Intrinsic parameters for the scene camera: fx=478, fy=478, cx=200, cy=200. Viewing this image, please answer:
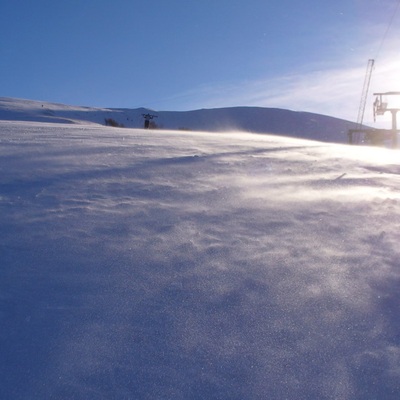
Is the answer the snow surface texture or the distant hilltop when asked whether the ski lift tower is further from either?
the distant hilltop

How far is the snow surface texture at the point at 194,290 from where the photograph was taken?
1.66 m

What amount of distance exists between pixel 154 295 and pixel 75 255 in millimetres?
544

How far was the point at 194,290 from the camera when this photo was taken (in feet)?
7.05

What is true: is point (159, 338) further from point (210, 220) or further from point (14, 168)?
point (14, 168)

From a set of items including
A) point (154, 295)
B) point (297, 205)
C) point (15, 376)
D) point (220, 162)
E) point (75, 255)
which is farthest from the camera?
point (220, 162)

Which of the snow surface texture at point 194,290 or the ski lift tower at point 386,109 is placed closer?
the snow surface texture at point 194,290

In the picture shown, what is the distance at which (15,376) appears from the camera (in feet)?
5.21

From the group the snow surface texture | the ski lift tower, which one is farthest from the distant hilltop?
the snow surface texture

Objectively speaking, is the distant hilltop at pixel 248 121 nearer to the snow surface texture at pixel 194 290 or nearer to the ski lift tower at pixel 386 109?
the ski lift tower at pixel 386 109

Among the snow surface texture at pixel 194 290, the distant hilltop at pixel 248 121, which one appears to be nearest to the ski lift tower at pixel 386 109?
the snow surface texture at pixel 194 290

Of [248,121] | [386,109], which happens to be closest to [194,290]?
[386,109]

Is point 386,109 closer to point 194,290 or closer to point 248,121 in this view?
point 194,290

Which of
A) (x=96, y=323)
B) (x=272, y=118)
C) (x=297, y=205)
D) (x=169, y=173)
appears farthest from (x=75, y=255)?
(x=272, y=118)

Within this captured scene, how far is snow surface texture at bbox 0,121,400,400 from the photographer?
5.46ft
